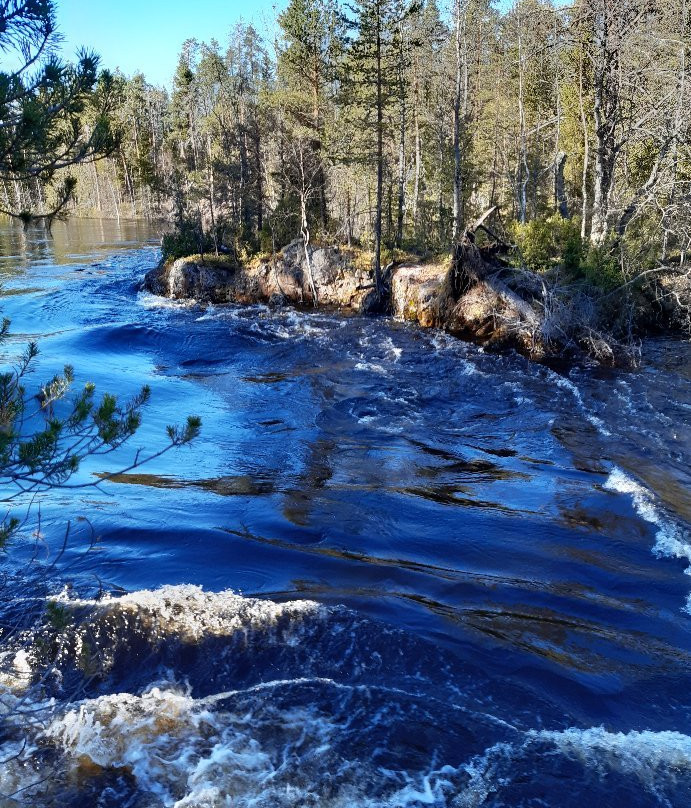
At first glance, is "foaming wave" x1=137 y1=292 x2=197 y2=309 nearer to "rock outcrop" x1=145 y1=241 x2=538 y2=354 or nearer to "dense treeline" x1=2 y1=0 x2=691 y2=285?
"rock outcrop" x1=145 y1=241 x2=538 y2=354

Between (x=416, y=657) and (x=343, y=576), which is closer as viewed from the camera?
(x=416, y=657)

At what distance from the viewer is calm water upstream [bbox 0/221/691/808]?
226 inches

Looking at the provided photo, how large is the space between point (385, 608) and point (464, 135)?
2744 cm

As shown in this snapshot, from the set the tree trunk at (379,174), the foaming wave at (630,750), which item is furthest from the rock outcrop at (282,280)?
the foaming wave at (630,750)

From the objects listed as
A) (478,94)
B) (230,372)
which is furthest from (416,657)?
(478,94)

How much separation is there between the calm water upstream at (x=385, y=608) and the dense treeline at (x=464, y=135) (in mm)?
6945

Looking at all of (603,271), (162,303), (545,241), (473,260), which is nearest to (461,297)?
(473,260)

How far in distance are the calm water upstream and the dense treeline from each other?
22.8 feet

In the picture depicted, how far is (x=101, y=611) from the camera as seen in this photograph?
7660 mm

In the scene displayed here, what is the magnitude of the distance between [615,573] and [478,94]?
37.6m

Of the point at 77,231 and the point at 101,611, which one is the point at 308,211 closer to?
the point at 101,611

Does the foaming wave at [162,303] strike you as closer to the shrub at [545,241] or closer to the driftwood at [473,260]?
the driftwood at [473,260]

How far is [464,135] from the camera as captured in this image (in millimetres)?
30516

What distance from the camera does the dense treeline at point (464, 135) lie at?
1903 cm
